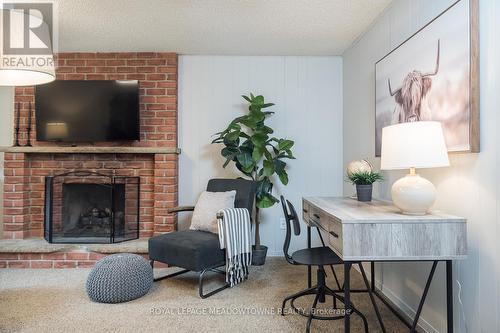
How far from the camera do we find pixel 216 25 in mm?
2822

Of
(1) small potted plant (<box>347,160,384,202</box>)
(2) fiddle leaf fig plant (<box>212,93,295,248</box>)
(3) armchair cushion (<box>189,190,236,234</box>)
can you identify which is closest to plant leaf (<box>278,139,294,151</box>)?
(2) fiddle leaf fig plant (<box>212,93,295,248</box>)

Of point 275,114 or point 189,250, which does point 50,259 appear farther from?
point 275,114

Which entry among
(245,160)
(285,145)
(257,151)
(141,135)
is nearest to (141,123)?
(141,135)

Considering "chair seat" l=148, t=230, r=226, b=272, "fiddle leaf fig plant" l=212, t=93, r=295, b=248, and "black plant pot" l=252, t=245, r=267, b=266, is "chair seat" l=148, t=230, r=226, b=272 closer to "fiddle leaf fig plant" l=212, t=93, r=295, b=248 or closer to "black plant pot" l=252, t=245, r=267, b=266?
"black plant pot" l=252, t=245, r=267, b=266

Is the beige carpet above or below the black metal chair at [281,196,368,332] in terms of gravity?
below

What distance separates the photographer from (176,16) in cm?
265

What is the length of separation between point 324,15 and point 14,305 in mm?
3397

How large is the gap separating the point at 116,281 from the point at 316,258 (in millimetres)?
1503

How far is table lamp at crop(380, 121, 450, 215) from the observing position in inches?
59.0

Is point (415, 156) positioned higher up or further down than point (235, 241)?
higher up

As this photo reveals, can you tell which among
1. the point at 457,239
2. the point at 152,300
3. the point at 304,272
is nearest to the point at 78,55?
the point at 152,300

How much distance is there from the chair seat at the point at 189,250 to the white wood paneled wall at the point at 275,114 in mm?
968

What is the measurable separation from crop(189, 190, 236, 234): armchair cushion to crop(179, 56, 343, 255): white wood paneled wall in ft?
2.31

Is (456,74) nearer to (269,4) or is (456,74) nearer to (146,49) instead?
(269,4)
